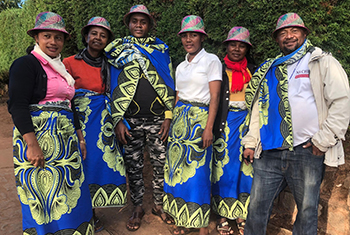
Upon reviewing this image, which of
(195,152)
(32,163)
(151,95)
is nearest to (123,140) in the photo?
(151,95)

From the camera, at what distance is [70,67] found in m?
2.69

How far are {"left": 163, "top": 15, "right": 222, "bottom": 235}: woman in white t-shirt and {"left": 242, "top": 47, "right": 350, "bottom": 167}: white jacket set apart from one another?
88 cm

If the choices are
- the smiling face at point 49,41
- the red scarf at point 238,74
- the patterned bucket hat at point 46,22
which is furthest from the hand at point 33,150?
the red scarf at point 238,74

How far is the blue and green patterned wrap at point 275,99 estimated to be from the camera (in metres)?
2.11

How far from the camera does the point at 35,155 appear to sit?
1.96 metres

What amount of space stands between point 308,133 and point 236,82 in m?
0.91

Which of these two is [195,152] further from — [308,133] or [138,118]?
[308,133]

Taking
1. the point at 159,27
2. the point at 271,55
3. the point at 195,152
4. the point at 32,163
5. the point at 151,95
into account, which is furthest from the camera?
the point at 159,27

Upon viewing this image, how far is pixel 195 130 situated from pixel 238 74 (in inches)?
29.5

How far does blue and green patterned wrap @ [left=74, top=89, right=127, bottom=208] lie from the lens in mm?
2703

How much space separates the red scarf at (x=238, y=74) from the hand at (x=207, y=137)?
0.53 m

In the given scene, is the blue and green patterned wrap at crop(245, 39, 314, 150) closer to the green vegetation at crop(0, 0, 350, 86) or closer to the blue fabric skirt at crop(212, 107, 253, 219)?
the blue fabric skirt at crop(212, 107, 253, 219)

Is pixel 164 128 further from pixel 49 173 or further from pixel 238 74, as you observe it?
pixel 49 173

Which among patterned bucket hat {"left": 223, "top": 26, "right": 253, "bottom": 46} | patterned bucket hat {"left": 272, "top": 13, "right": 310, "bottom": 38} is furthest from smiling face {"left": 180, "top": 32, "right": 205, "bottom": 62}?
patterned bucket hat {"left": 272, "top": 13, "right": 310, "bottom": 38}
